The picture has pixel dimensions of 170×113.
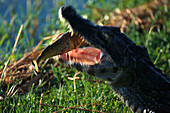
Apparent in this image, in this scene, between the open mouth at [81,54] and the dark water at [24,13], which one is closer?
the open mouth at [81,54]

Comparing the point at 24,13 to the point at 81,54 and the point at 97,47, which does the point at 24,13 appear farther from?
the point at 97,47

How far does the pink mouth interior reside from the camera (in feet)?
6.73

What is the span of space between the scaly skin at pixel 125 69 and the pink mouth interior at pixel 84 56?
48mm

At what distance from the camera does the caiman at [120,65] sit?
2.01 m

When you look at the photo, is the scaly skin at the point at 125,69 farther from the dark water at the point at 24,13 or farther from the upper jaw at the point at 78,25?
the dark water at the point at 24,13

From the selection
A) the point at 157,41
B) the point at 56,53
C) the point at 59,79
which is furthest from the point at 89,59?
the point at 157,41

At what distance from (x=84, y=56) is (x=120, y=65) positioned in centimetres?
30

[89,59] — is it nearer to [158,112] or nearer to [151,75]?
[151,75]

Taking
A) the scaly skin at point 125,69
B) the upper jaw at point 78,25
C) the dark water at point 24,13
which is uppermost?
the dark water at point 24,13

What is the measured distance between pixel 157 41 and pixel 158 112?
2049mm

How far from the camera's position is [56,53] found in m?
2.16

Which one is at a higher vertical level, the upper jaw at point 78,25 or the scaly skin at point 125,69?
the upper jaw at point 78,25

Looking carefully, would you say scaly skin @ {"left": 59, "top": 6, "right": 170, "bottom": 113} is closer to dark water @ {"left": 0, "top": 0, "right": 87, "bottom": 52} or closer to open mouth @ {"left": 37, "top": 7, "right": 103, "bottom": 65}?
open mouth @ {"left": 37, "top": 7, "right": 103, "bottom": 65}

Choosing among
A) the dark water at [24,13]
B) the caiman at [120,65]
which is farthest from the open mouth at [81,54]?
the dark water at [24,13]
